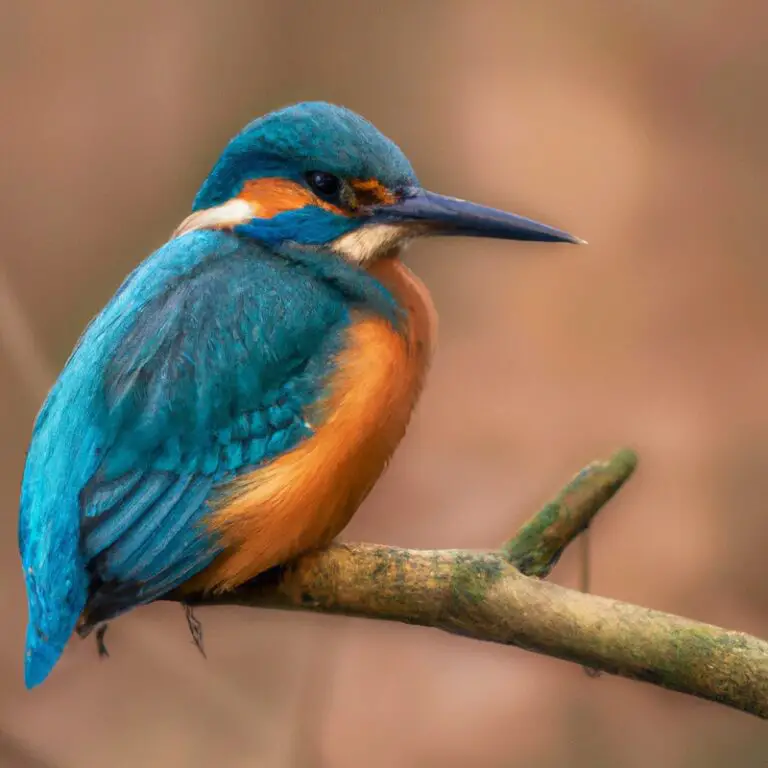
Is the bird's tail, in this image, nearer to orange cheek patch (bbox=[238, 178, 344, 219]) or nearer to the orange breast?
the orange breast

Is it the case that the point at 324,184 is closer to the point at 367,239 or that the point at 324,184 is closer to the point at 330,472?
the point at 367,239

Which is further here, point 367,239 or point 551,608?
point 367,239

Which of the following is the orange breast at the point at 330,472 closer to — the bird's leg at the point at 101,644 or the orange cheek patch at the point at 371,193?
the orange cheek patch at the point at 371,193

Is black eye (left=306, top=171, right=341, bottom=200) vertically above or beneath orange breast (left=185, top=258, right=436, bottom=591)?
above

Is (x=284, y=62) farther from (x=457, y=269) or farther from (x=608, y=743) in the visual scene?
(x=608, y=743)

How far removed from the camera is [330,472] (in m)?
1.49

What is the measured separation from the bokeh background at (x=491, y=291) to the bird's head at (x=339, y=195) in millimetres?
614

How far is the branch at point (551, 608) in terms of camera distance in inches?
50.3

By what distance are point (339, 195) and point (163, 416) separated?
0.38m

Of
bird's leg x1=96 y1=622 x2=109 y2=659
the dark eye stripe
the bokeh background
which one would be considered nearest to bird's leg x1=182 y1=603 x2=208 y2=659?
bird's leg x1=96 y1=622 x2=109 y2=659

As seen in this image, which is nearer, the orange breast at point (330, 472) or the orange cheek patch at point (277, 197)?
the orange breast at point (330, 472)

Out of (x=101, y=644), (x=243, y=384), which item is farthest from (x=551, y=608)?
(x=101, y=644)

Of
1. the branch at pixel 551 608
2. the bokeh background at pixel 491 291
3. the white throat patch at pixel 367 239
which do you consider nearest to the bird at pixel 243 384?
the white throat patch at pixel 367 239

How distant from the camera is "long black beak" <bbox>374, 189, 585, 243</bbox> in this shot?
5.10ft
